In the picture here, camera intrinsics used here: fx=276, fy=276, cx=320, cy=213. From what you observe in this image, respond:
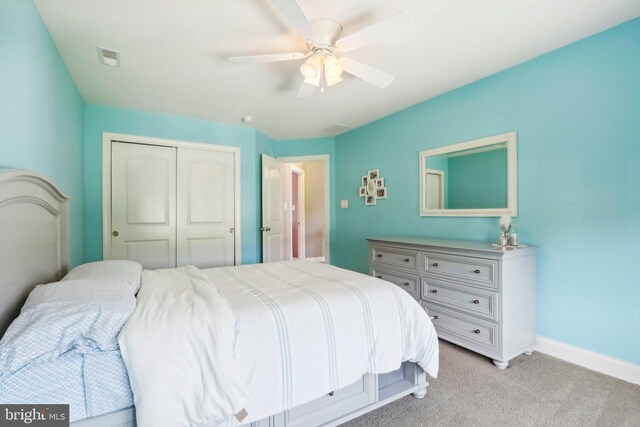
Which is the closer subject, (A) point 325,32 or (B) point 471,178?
(A) point 325,32

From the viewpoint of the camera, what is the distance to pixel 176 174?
3336 millimetres

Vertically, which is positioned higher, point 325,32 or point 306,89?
point 325,32

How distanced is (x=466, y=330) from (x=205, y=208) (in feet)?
10.1

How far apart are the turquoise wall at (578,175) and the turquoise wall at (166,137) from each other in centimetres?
255

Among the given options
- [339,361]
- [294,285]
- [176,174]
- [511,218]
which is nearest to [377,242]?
[511,218]

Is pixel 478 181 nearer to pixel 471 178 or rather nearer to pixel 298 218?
pixel 471 178

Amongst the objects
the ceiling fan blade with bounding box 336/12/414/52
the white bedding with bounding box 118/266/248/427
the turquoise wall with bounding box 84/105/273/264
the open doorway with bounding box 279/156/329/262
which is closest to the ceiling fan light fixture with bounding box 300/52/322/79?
the ceiling fan blade with bounding box 336/12/414/52

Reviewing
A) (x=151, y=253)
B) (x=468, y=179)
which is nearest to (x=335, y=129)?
(x=468, y=179)

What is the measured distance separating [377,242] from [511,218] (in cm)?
118

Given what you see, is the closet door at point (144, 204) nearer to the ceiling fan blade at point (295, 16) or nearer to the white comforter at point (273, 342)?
the white comforter at point (273, 342)

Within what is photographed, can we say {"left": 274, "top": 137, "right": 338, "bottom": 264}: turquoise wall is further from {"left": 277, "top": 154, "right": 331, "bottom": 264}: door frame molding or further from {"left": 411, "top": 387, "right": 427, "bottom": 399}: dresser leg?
{"left": 411, "top": 387, "right": 427, "bottom": 399}: dresser leg

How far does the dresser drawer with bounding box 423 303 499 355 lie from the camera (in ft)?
6.54

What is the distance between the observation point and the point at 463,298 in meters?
2.15

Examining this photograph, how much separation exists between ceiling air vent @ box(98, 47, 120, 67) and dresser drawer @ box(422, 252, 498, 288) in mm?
2883
